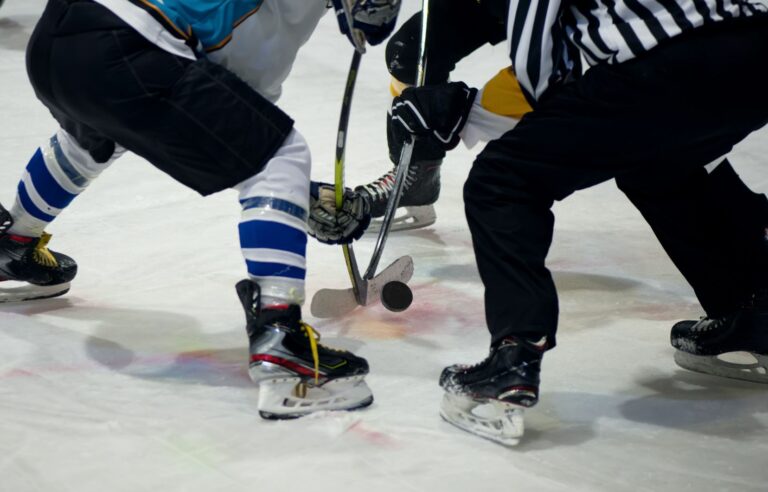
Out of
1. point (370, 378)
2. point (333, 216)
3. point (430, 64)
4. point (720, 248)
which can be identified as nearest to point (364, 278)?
point (333, 216)

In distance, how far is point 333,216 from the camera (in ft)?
8.19

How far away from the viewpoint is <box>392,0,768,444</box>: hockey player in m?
1.84

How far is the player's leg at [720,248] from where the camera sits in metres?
2.21

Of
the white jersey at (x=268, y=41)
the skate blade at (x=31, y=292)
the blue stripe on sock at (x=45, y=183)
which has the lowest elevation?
the skate blade at (x=31, y=292)

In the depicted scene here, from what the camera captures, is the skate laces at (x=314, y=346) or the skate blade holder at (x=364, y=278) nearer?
the skate laces at (x=314, y=346)

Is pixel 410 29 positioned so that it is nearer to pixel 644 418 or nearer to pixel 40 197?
pixel 40 197

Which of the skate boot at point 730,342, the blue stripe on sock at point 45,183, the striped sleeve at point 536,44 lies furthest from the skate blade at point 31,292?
the skate boot at point 730,342

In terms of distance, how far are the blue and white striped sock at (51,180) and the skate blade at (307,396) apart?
72cm

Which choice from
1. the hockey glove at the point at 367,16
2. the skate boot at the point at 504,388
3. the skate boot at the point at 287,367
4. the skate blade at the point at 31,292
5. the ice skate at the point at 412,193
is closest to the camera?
the skate boot at the point at 504,388

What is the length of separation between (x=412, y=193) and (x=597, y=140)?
1.31 metres

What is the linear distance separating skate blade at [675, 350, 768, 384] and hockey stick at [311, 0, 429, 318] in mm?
611

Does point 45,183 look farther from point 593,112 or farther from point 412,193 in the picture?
point 593,112

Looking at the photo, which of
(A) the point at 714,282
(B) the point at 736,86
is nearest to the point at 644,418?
(A) the point at 714,282

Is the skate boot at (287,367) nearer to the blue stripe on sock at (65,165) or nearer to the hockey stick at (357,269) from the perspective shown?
the hockey stick at (357,269)
